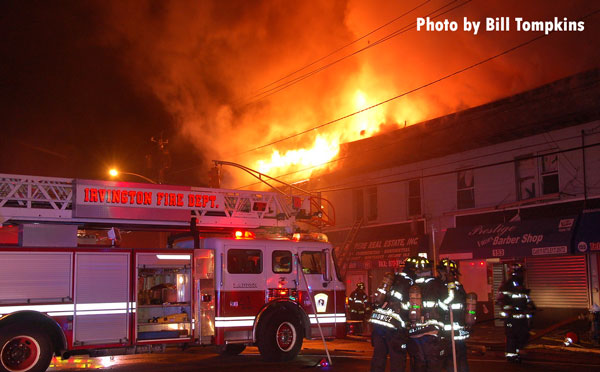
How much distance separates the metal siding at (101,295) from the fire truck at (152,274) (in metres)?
0.02

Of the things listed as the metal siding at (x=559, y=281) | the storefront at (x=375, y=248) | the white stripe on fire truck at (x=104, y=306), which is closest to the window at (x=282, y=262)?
the white stripe on fire truck at (x=104, y=306)

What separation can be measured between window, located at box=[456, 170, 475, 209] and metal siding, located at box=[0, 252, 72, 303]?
14603 mm

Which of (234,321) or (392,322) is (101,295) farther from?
(392,322)

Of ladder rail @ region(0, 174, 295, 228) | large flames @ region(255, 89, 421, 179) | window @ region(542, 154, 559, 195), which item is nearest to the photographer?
ladder rail @ region(0, 174, 295, 228)

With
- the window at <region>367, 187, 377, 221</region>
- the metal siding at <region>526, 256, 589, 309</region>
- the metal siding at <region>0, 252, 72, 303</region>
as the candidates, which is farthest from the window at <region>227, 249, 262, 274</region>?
the window at <region>367, 187, 377, 221</region>

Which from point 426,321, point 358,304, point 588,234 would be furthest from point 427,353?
point 588,234

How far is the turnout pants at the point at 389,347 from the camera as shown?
26.0 feet

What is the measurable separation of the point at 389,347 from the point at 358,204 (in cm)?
1827

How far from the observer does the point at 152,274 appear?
1128cm

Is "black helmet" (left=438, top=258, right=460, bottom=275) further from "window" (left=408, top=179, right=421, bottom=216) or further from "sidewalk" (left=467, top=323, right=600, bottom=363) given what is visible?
"window" (left=408, top=179, right=421, bottom=216)

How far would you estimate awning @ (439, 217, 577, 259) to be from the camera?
17.2m

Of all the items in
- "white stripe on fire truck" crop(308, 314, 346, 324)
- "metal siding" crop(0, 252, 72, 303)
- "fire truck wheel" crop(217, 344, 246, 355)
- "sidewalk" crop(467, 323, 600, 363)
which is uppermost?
"metal siding" crop(0, 252, 72, 303)

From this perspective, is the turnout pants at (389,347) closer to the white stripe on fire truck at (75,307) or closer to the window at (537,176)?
the white stripe on fire truck at (75,307)

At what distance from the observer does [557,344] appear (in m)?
14.8
